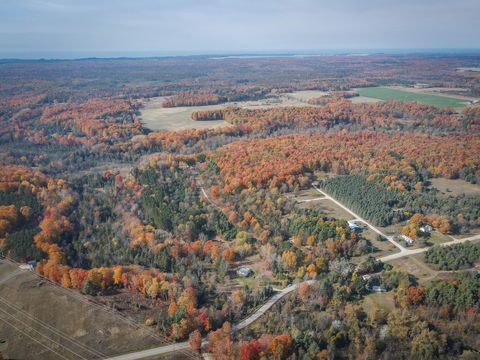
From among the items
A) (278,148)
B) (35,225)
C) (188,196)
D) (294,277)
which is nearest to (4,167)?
(35,225)

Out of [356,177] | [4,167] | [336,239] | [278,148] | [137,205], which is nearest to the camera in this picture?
[336,239]

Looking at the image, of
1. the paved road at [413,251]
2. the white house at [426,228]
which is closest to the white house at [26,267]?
the paved road at [413,251]

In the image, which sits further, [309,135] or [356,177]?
[309,135]

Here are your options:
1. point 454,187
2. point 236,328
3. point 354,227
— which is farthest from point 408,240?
point 236,328

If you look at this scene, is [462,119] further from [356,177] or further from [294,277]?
[294,277]

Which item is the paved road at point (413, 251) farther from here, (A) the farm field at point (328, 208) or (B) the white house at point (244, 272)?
(B) the white house at point (244, 272)

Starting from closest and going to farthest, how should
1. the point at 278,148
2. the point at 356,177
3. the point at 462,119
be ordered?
1. the point at 356,177
2. the point at 278,148
3. the point at 462,119

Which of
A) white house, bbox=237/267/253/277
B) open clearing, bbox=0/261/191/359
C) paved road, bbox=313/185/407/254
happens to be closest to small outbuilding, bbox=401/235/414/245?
paved road, bbox=313/185/407/254
